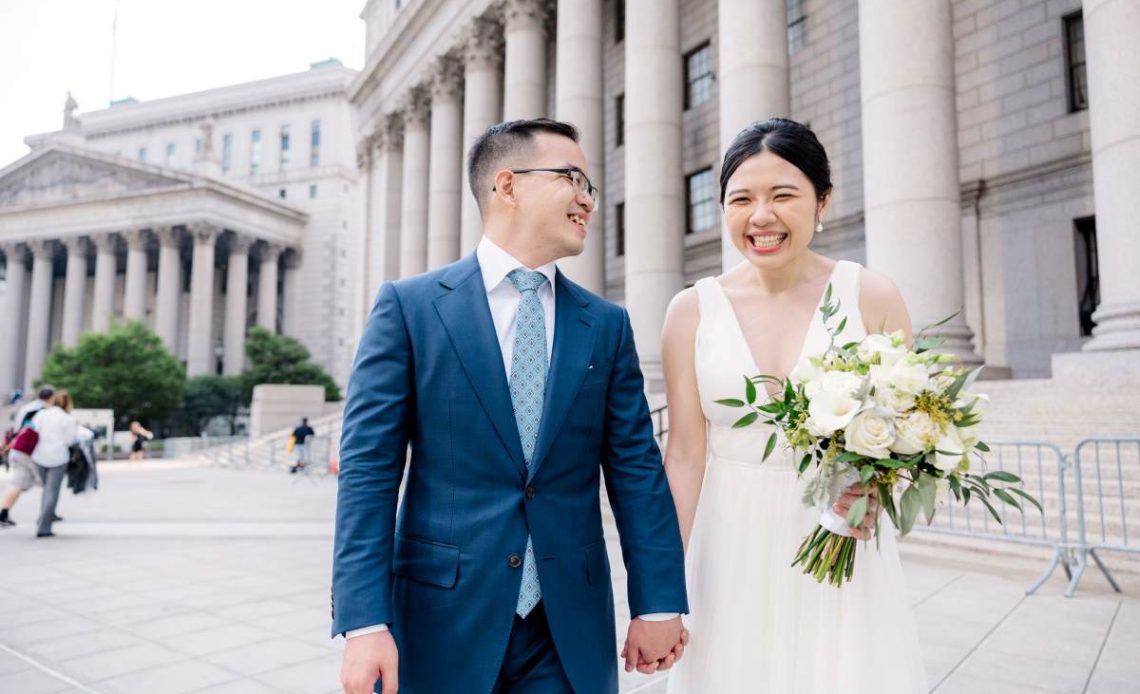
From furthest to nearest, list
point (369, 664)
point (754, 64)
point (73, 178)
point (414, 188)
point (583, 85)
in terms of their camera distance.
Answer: point (73, 178) → point (414, 188) → point (583, 85) → point (754, 64) → point (369, 664)

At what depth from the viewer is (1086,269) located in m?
15.7

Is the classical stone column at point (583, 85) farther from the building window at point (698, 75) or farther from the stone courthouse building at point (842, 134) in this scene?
the building window at point (698, 75)

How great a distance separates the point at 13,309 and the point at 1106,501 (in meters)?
79.6

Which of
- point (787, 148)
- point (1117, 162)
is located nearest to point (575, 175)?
point (787, 148)

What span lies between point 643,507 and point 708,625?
0.68 meters

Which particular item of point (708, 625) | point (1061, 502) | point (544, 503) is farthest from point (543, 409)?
point (1061, 502)

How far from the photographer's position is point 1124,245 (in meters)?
9.98

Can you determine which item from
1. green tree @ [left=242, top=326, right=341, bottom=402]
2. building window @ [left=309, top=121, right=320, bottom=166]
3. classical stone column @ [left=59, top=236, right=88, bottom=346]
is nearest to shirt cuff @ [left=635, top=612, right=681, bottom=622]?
green tree @ [left=242, top=326, right=341, bottom=402]

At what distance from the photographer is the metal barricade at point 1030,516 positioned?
7.20 m

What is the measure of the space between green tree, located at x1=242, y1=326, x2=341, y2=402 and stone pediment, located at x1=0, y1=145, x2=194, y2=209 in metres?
16.4

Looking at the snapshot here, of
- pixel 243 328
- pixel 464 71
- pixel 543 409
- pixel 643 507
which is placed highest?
pixel 464 71

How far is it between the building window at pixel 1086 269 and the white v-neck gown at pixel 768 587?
633 inches

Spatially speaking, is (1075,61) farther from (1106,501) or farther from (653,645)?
(653,645)

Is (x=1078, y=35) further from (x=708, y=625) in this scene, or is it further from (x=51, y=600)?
(x=51, y=600)
